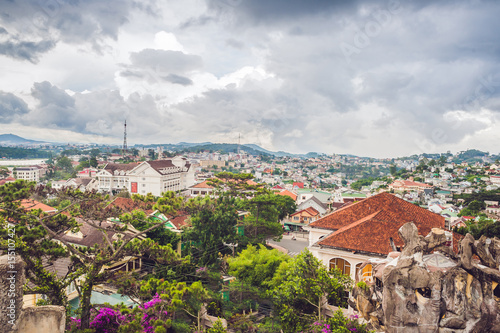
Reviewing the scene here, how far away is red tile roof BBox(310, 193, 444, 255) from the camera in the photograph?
1335 cm

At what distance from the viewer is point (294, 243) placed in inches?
1324

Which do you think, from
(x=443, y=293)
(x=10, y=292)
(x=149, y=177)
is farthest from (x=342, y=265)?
(x=149, y=177)

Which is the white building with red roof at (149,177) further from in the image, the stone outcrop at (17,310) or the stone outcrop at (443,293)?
the stone outcrop at (443,293)

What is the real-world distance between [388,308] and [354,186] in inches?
3805

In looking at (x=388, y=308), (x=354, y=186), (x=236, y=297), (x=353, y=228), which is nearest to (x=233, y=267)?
(x=236, y=297)

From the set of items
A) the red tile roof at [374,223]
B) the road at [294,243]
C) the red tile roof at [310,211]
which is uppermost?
the red tile roof at [374,223]

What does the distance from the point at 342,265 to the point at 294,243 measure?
20.3 meters

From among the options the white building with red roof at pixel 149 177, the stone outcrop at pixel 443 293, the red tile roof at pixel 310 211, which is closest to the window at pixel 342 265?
the stone outcrop at pixel 443 293

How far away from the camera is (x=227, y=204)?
23.7 metres

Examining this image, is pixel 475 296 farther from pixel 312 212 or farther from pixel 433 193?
pixel 433 193

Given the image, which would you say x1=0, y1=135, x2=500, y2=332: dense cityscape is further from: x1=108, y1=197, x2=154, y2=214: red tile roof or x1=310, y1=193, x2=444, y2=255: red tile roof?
x1=108, y1=197, x2=154, y2=214: red tile roof

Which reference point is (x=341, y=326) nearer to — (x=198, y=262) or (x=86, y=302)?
(x=86, y=302)

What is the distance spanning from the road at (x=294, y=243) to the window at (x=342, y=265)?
1546 cm

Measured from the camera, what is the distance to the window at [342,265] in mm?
13562
